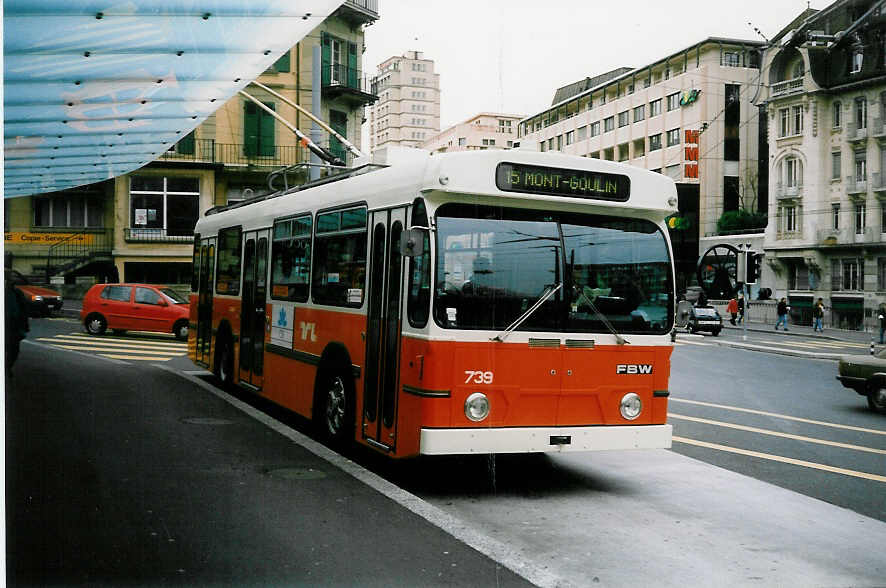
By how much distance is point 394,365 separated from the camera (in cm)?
807

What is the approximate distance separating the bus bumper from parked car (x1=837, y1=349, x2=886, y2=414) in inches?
315

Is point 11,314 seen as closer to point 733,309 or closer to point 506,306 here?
point 506,306

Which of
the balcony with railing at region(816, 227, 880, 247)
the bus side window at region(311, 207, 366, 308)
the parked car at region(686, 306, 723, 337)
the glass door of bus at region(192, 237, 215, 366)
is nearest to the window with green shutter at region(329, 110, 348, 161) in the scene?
the glass door of bus at region(192, 237, 215, 366)

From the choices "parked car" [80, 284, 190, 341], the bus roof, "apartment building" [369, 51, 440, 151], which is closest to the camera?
the bus roof

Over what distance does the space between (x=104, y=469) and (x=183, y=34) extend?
3992 mm

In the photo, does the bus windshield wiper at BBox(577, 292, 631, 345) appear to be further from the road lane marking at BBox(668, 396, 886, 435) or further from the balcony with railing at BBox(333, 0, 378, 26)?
the road lane marking at BBox(668, 396, 886, 435)

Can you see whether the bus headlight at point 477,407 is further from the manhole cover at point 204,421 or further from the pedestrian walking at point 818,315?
the pedestrian walking at point 818,315

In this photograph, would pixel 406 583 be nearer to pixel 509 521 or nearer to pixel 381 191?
pixel 509 521

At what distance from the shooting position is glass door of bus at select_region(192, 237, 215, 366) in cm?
1489

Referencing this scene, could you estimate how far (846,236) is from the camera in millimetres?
23938

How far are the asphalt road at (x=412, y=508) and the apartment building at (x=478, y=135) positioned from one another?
3.08 meters

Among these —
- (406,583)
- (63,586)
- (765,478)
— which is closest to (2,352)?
(63,586)

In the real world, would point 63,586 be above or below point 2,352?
below

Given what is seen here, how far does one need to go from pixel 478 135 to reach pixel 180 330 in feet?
59.5
